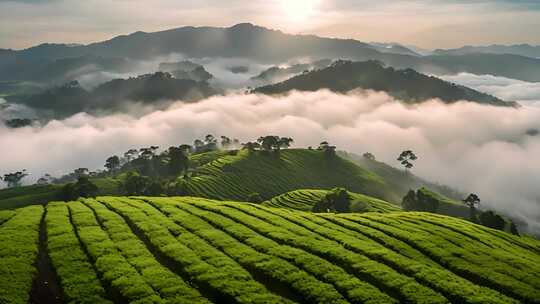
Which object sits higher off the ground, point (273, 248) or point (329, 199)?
point (273, 248)

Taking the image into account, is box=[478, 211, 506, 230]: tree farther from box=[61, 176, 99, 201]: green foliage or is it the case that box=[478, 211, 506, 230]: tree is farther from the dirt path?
box=[61, 176, 99, 201]: green foliage

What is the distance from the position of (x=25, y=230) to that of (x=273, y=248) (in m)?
33.5

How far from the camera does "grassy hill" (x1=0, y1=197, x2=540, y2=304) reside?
1812 inches

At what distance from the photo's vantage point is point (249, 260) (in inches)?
2103

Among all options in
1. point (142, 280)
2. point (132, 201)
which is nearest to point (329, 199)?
point (132, 201)

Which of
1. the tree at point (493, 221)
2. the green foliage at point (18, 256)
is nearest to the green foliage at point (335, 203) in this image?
the tree at point (493, 221)

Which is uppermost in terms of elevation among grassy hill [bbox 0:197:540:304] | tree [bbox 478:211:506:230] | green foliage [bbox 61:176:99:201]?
grassy hill [bbox 0:197:540:304]

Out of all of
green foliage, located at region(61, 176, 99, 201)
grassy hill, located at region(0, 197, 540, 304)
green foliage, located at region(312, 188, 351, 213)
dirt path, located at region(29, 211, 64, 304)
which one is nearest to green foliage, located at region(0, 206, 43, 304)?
A: grassy hill, located at region(0, 197, 540, 304)

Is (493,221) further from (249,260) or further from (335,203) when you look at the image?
(249,260)

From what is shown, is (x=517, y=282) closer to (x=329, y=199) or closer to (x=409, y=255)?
(x=409, y=255)

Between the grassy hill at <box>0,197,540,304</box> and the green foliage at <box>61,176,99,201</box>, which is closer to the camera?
the grassy hill at <box>0,197,540,304</box>

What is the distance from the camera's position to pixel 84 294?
1762 inches

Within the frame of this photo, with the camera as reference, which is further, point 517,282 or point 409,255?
Answer: point 409,255

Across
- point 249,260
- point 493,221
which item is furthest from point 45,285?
point 493,221
